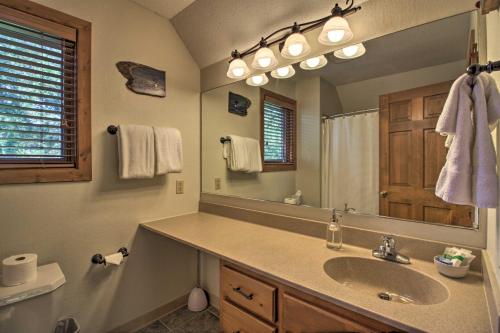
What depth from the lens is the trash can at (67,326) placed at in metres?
1.42

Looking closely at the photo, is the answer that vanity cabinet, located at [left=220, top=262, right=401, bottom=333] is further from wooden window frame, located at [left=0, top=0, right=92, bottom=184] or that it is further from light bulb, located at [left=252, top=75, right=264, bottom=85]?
light bulb, located at [left=252, top=75, right=264, bottom=85]

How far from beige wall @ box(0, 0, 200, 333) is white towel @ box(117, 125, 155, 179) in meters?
0.13

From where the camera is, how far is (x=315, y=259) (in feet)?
3.76

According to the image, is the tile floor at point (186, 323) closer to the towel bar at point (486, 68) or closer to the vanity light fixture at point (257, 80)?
the vanity light fixture at point (257, 80)

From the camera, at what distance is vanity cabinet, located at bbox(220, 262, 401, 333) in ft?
2.75

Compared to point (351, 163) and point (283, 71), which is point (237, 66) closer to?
point (283, 71)

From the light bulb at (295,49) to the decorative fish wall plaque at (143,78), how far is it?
3.54 ft

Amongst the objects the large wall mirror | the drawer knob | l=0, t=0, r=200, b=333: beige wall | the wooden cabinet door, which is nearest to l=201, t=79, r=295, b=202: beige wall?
the large wall mirror

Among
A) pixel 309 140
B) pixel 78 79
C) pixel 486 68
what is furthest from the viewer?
pixel 309 140

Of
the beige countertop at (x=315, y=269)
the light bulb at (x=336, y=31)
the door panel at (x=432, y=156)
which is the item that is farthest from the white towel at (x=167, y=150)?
the door panel at (x=432, y=156)

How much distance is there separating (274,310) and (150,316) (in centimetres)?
134

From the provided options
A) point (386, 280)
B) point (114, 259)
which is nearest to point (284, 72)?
point (386, 280)

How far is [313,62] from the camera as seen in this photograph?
5.02 feet

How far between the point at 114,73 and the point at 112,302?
63.5 inches
